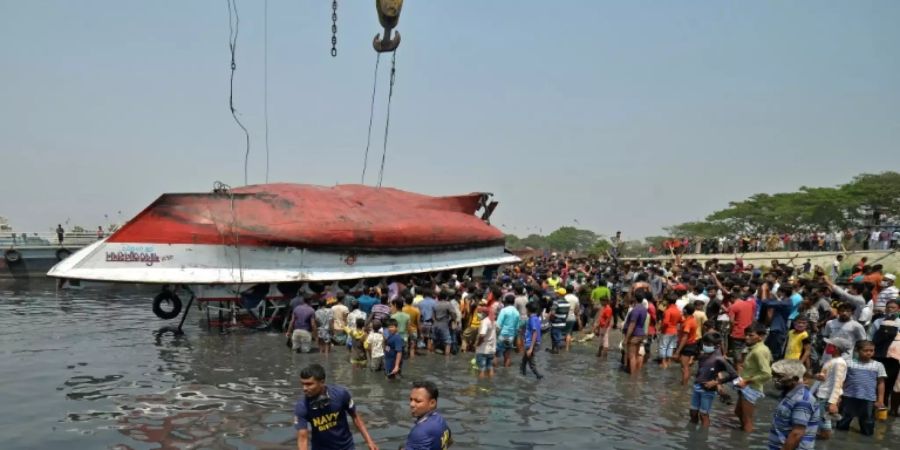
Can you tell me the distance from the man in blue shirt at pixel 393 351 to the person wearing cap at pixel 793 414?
6238 millimetres

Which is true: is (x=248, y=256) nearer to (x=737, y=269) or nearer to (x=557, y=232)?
(x=737, y=269)

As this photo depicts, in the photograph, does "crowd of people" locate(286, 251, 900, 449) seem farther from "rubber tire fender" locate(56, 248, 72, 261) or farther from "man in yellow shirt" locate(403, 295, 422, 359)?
"rubber tire fender" locate(56, 248, 72, 261)

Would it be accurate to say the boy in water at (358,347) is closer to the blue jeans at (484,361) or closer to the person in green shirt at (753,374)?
the blue jeans at (484,361)

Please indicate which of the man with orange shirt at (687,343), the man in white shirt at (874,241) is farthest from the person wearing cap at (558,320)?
the man in white shirt at (874,241)

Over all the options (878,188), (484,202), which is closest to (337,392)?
(484,202)

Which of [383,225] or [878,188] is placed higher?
[878,188]

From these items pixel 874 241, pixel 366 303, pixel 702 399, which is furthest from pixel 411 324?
pixel 874 241

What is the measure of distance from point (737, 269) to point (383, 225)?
13.0m

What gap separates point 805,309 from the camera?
1173 cm

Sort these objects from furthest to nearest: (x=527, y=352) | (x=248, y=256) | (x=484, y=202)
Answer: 1. (x=484, y=202)
2. (x=248, y=256)
3. (x=527, y=352)

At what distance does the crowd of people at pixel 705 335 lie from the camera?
805 centimetres

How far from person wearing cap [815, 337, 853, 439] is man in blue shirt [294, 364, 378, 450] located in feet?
20.3

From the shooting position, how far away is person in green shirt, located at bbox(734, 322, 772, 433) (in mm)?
7941

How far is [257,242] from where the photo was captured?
16.9 meters
